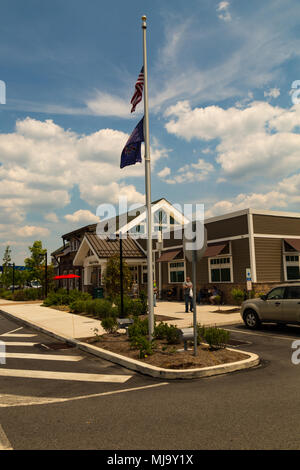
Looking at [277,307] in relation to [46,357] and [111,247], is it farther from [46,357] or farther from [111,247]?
[111,247]

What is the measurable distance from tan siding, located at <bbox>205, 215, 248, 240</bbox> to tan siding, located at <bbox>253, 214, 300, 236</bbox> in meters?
0.72

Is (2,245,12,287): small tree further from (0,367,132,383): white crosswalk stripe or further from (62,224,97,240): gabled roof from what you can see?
(0,367,132,383): white crosswalk stripe

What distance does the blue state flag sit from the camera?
10.7m

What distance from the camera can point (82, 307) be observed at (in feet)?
66.1

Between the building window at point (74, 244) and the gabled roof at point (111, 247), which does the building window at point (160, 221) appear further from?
the building window at point (74, 244)

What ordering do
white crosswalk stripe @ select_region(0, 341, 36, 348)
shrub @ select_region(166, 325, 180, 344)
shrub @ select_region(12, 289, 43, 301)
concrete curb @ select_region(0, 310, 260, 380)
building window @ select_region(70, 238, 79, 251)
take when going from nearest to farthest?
concrete curb @ select_region(0, 310, 260, 380), shrub @ select_region(166, 325, 180, 344), white crosswalk stripe @ select_region(0, 341, 36, 348), shrub @ select_region(12, 289, 43, 301), building window @ select_region(70, 238, 79, 251)

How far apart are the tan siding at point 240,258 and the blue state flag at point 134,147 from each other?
44.3 ft

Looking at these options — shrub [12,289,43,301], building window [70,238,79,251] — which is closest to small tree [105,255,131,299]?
shrub [12,289,43,301]

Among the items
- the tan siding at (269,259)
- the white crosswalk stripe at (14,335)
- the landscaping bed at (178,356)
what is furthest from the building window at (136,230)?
the landscaping bed at (178,356)

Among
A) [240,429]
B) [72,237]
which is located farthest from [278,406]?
[72,237]

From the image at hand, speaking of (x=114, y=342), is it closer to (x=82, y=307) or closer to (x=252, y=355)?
(x=252, y=355)

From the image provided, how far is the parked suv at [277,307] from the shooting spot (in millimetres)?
11836

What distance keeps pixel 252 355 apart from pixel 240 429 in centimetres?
426

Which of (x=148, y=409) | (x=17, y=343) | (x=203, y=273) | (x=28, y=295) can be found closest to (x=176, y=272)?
(x=203, y=273)
